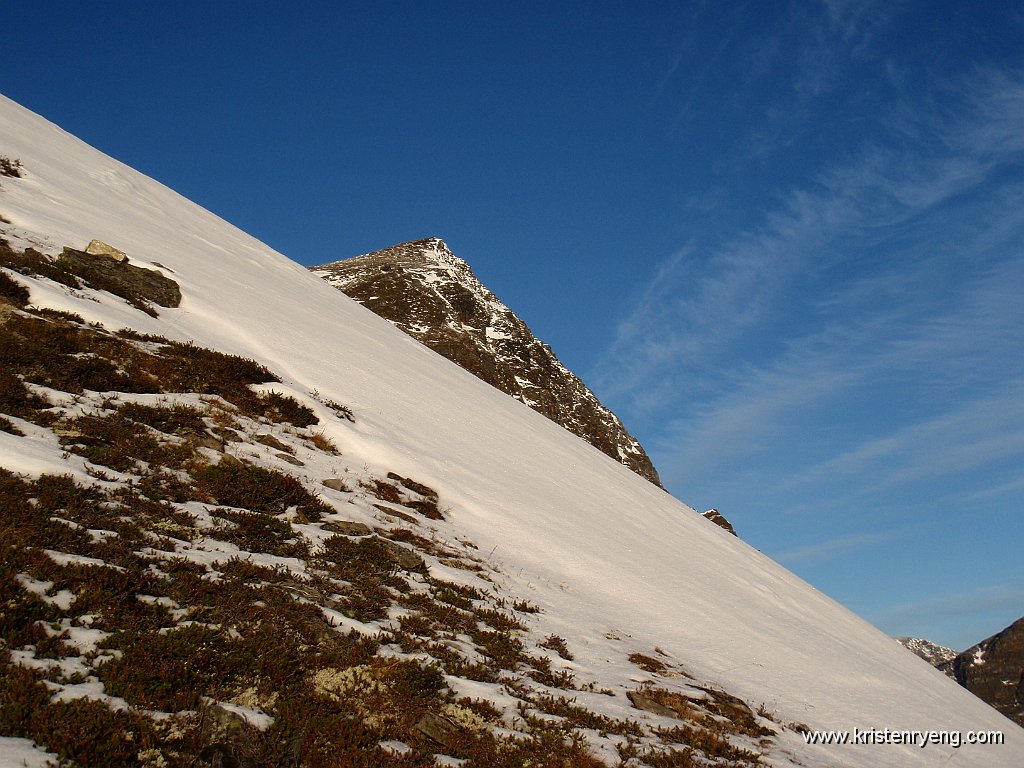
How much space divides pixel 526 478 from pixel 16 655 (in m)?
15.7

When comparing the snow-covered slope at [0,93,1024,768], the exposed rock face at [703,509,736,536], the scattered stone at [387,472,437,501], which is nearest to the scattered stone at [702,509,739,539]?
the exposed rock face at [703,509,736,536]

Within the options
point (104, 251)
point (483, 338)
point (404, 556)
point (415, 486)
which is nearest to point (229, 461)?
point (404, 556)

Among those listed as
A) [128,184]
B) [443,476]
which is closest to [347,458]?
[443,476]

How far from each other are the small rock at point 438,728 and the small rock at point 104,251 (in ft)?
56.5

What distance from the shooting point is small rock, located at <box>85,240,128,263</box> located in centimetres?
1836

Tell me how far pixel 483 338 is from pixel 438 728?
246 ft

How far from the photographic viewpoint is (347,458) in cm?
1577

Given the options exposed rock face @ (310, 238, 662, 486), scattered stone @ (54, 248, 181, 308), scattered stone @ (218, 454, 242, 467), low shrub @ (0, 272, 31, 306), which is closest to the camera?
scattered stone @ (218, 454, 242, 467)

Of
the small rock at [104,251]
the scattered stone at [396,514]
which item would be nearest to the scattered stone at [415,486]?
the scattered stone at [396,514]

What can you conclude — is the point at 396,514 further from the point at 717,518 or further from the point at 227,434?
the point at 717,518

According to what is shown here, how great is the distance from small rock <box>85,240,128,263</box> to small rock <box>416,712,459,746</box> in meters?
17.2

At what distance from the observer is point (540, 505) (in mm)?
18688

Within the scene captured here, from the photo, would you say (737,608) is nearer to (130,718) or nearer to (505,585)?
(505,585)

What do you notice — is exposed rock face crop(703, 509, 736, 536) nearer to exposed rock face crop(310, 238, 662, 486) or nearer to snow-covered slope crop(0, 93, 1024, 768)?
exposed rock face crop(310, 238, 662, 486)
